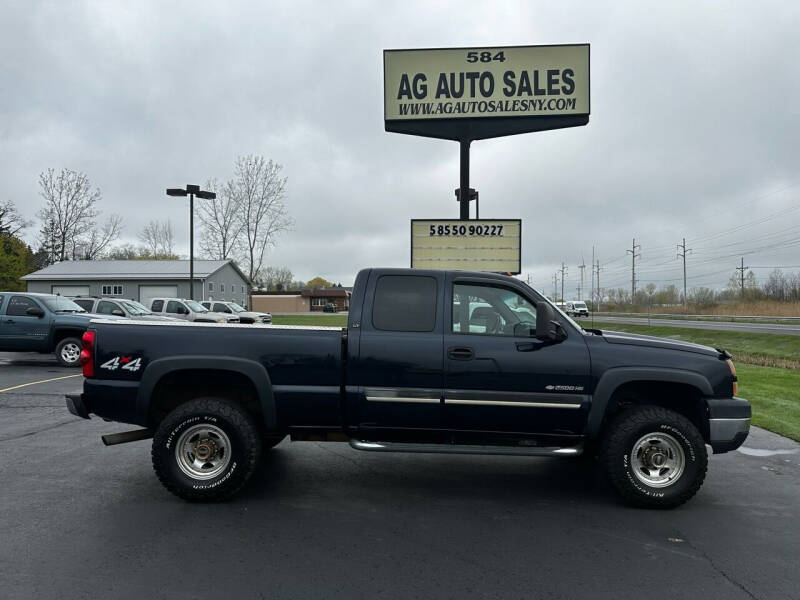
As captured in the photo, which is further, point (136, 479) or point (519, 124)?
point (519, 124)

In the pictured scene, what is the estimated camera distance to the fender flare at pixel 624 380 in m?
4.58

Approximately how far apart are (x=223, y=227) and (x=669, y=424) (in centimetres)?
5067

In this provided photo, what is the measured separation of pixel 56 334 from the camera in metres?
13.6

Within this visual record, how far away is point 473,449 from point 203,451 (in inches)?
90.7

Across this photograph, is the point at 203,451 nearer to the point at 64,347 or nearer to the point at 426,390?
the point at 426,390

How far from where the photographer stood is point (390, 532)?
406 centimetres

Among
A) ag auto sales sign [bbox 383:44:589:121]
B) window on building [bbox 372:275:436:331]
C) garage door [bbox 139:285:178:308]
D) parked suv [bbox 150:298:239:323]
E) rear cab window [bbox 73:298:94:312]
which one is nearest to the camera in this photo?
window on building [bbox 372:275:436:331]

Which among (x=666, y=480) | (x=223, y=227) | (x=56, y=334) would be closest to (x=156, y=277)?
(x=223, y=227)

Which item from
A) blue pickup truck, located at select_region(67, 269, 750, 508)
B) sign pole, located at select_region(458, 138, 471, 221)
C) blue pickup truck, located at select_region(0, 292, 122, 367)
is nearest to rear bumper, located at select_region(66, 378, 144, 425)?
blue pickup truck, located at select_region(67, 269, 750, 508)

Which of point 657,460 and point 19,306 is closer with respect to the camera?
point 657,460

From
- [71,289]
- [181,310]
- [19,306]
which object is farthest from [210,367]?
[71,289]

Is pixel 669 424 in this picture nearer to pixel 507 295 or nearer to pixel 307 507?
pixel 507 295

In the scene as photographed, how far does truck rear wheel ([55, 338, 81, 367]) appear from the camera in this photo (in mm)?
13594

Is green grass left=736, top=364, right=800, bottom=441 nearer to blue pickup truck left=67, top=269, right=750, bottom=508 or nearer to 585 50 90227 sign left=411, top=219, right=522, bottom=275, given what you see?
blue pickup truck left=67, top=269, right=750, bottom=508
